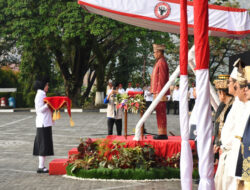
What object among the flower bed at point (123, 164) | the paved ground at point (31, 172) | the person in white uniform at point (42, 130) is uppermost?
the person in white uniform at point (42, 130)

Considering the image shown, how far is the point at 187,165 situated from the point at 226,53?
35.9m

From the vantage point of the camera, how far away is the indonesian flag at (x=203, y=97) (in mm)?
4473

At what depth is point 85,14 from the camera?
99.1 feet

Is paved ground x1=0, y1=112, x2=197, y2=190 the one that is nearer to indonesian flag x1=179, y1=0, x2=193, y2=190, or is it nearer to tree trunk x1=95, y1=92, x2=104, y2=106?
indonesian flag x1=179, y1=0, x2=193, y2=190

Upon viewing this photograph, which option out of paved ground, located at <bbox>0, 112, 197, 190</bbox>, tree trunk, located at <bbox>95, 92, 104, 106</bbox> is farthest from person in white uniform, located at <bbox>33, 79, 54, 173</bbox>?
tree trunk, located at <bbox>95, 92, 104, 106</bbox>

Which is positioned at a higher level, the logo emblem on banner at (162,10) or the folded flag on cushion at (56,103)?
the logo emblem on banner at (162,10)

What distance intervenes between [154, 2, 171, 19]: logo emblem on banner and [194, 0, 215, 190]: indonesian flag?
3.85 metres

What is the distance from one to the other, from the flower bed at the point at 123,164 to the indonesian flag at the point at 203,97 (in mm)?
4740

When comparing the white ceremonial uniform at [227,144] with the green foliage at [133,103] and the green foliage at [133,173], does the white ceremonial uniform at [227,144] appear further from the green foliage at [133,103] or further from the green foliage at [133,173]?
the green foliage at [133,103]

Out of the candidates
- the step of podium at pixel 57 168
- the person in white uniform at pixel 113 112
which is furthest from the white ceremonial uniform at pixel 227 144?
the person in white uniform at pixel 113 112

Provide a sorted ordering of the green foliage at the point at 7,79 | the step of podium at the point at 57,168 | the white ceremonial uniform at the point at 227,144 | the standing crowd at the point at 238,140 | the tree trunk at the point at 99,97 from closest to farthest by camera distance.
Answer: the standing crowd at the point at 238,140 < the white ceremonial uniform at the point at 227,144 < the step of podium at the point at 57,168 < the tree trunk at the point at 99,97 < the green foliage at the point at 7,79

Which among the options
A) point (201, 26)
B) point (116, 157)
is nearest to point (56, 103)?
point (116, 157)

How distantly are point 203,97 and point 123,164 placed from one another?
5042 millimetres

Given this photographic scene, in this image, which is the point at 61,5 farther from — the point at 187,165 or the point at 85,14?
the point at 187,165
